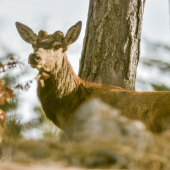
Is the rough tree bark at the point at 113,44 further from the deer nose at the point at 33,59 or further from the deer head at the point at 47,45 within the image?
the deer nose at the point at 33,59

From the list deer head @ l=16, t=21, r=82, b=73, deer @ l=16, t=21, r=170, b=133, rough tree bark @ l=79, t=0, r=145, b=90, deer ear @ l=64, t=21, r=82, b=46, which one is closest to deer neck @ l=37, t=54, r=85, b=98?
deer @ l=16, t=21, r=170, b=133

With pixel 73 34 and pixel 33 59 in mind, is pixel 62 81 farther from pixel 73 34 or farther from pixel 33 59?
pixel 73 34

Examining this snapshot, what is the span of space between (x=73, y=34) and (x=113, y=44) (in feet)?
3.47

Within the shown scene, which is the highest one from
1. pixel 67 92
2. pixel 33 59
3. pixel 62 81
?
pixel 33 59

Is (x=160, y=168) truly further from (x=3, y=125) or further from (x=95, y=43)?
(x=95, y=43)

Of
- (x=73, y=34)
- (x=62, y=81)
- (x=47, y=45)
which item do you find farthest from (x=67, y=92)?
(x=73, y=34)

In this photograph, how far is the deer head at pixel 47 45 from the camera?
5605 mm

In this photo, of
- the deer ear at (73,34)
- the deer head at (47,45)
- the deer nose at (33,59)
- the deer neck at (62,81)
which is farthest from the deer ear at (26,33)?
the deer nose at (33,59)

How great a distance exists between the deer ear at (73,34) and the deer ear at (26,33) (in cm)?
73

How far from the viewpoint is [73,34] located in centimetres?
645

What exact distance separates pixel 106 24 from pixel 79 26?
89 cm

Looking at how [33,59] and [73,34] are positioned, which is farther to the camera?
[73,34]

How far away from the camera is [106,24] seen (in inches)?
276

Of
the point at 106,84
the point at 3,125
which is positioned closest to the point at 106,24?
the point at 106,84
